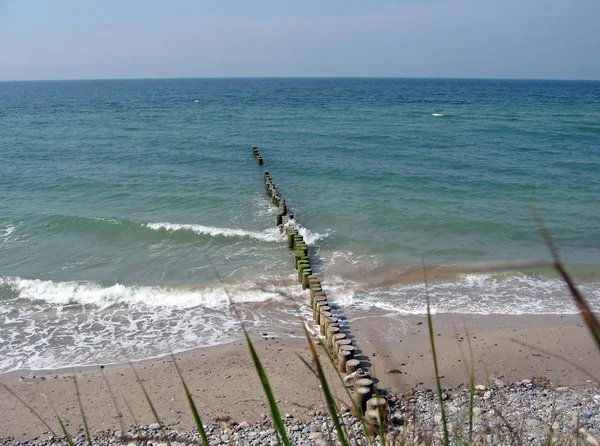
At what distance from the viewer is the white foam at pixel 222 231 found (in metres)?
17.9

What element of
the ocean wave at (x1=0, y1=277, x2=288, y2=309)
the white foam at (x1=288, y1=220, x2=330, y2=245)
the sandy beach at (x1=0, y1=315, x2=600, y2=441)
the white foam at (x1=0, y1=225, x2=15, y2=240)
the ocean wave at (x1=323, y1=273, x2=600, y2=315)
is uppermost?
the white foam at (x1=288, y1=220, x2=330, y2=245)

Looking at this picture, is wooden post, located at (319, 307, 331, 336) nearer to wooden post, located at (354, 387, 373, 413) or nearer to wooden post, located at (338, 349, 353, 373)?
wooden post, located at (338, 349, 353, 373)

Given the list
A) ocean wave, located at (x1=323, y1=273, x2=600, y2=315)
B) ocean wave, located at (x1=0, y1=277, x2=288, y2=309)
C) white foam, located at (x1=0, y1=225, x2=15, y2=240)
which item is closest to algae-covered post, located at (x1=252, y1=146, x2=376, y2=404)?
ocean wave, located at (x1=323, y1=273, x2=600, y2=315)

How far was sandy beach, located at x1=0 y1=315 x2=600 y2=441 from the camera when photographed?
30.1 ft

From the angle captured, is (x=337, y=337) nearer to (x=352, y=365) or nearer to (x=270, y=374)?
(x=352, y=365)

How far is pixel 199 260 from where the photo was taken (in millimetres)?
16297

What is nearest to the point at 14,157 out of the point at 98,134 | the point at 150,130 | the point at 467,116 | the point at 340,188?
the point at 98,134

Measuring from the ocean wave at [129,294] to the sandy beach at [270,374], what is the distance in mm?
2295

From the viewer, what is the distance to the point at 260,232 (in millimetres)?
18469

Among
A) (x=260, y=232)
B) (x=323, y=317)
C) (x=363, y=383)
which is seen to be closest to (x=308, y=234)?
(x=260, y=232)

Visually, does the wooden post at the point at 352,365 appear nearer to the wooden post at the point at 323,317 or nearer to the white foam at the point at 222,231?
the wooden post at the point at 323,317

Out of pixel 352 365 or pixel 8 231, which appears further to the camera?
pixel 8 231

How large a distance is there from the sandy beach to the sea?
25.8 inches

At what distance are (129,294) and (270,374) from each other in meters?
5.66
